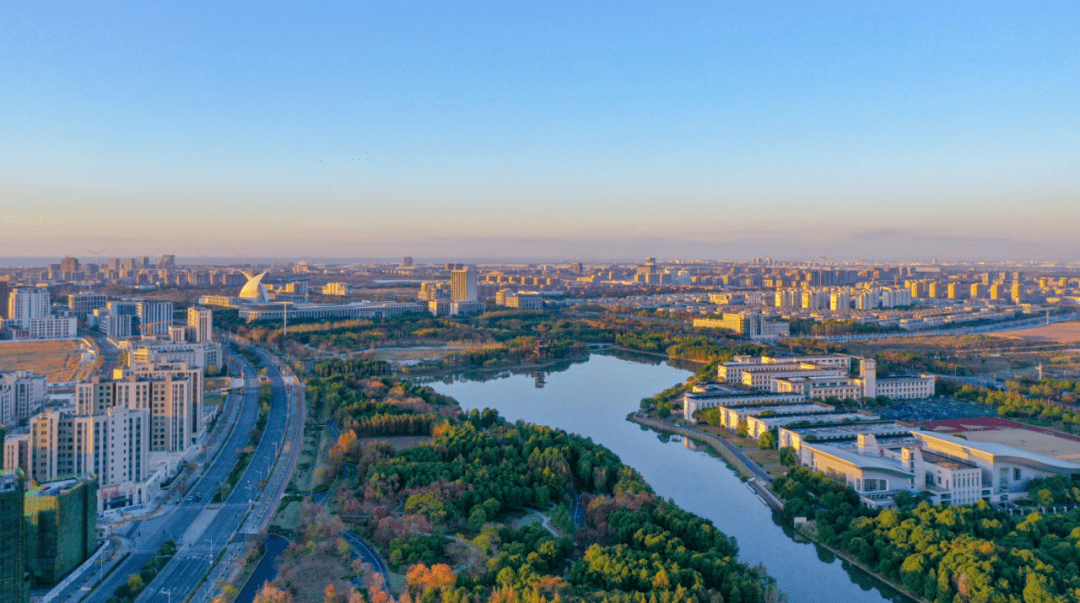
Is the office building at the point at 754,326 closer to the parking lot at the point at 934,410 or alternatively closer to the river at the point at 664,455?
the river at the point at 664,455

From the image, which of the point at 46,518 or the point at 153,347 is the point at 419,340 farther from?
the point at 46,518

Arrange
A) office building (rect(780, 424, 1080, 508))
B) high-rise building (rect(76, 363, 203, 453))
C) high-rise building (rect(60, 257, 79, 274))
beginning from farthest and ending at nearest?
1. high-rise building (rect(60, 257, 79, 274))
2. high-rise building (rect(76, 363, 203, 453))
3. office building (rect(780, 424, 1080, 508))

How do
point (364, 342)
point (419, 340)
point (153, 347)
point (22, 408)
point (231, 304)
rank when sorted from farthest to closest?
point (231, 304)
point (419, 340)
point (364, 342)
point (153, 347)
point (22, 408)

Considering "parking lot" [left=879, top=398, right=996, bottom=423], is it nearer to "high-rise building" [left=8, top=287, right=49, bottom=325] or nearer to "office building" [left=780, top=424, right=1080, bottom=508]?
"office building" [left=780, top=424, right=1080, bottom=508]

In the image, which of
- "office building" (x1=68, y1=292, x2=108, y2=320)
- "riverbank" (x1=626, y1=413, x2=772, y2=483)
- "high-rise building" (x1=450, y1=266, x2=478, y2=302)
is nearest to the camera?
"riverbank" (x1=626, y1=413, x2=772, y2=483)

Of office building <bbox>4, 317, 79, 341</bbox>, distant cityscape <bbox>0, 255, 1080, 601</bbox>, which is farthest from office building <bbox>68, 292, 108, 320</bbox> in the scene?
office building <bbox>4, 317, 79, 341</bbox>

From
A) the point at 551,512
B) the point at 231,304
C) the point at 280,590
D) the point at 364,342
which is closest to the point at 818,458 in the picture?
the point at 551,512
